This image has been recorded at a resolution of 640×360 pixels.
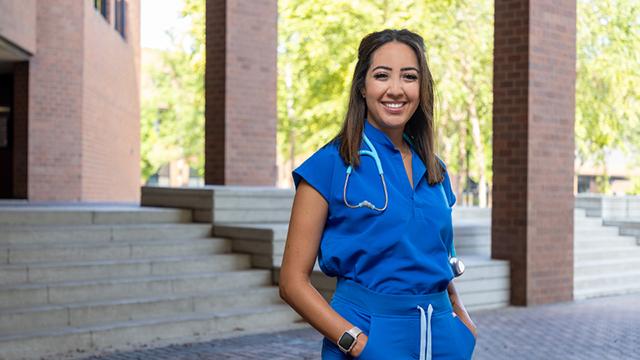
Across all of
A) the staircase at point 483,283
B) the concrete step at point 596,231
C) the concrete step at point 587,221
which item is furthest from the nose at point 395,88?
the concrete step at point 587,221

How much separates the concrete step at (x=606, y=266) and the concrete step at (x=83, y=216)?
5027 millimetres

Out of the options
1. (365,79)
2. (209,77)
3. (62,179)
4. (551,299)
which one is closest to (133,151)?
(62,179)

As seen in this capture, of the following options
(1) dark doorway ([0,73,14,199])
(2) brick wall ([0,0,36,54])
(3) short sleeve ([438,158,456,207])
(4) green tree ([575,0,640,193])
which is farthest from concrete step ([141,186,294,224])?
(4) green tree ([575,0,640,193])

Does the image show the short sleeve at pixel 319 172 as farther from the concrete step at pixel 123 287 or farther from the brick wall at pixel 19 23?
the brick wall at pixel 19 23

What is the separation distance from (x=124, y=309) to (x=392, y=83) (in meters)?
6.40

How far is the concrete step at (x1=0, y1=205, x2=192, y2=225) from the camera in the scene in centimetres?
934

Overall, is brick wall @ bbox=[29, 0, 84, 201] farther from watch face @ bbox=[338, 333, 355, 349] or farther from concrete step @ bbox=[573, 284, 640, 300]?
watch face @ bbox=[338, 333, 355, 349]

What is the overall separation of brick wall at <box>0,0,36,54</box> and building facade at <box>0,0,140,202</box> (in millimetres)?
19

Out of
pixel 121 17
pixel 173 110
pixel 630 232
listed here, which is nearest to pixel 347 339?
pixel 630 232

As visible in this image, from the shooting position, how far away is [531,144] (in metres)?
9.92

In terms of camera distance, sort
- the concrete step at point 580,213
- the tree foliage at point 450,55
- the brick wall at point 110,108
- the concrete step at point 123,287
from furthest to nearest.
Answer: the tree foliage at point 450,55 → the brick wall at point 110,108 → the concrete step at point 580,213 → the concrete step at point 123,287

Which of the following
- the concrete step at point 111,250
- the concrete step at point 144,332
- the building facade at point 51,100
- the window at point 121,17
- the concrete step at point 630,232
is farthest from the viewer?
the window at point 121,17

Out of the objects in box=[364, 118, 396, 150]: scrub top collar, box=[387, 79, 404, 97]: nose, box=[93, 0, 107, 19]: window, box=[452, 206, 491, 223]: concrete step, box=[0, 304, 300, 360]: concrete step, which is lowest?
box=[0, 304, 300, 360]: concrete step

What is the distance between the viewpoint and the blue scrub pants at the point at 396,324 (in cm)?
195
